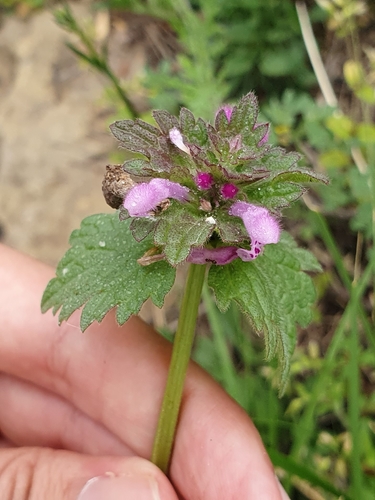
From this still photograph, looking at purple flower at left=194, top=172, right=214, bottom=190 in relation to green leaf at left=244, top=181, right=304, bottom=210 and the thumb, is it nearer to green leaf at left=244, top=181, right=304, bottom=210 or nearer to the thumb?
green leaf at left=244, top=181, right=304, bottom=210

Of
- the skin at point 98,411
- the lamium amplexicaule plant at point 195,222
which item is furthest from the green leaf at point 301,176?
the skin at point 98,411

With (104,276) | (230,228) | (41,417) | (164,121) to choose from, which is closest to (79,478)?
(41,417)

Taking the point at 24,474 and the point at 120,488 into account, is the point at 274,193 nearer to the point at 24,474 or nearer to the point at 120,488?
the point at 120,488

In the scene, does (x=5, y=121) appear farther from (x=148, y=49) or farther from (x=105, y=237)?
(x=105, y=237)

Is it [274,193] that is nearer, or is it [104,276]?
[274,193]

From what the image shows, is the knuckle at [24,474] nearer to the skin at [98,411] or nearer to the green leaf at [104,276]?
the skin at [98,411]

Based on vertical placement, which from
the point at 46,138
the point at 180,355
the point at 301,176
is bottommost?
the point at 180,355

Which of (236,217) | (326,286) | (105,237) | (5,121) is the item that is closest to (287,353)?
(236,217)
